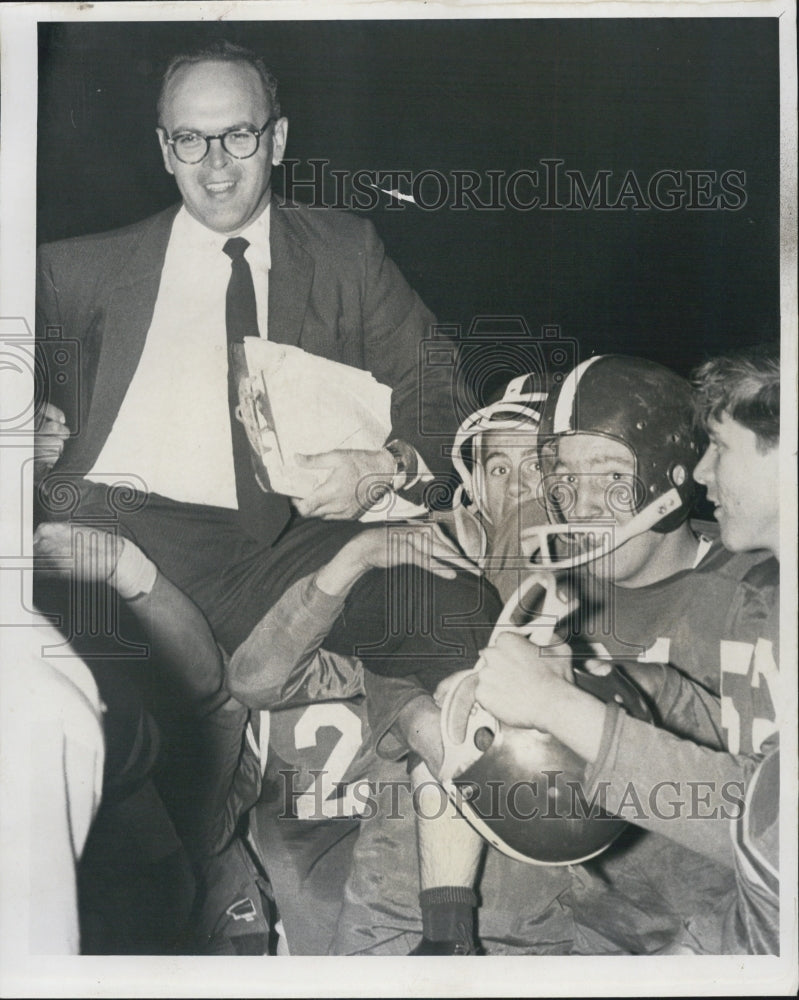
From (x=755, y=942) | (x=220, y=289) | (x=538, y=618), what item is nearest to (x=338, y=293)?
(x=220, y=289)

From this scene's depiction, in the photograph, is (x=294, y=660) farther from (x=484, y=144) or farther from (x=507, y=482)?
(x=484, y=144)

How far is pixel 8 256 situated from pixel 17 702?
127 cm

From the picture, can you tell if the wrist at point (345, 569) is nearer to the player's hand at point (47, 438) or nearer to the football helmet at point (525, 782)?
the football helmet at point (525, 782)

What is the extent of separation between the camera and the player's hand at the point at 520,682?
254 centimetres

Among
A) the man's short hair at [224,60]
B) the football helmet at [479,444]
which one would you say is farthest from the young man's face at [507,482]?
the man's short hair at [224,60]

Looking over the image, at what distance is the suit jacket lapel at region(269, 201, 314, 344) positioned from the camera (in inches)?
103

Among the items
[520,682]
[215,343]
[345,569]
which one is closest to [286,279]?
[215,343]

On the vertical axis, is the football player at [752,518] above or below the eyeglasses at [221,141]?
below

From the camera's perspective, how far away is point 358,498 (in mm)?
2594

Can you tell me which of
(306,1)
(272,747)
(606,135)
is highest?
(306,1)

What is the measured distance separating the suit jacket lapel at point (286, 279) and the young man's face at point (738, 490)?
1226mm

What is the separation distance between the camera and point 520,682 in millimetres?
2549

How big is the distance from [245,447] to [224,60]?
1.11m

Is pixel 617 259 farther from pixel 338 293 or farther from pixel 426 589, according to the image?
pixel 426 589
